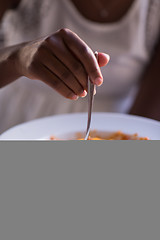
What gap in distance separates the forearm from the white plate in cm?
7

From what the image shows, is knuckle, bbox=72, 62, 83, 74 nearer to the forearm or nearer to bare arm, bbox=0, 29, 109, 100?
bare arm, bbox=0, 29, 109, 100

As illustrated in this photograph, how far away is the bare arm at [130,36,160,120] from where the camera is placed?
0.60 metres

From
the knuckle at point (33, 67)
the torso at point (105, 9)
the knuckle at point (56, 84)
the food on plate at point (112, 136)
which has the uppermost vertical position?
the torso at point (105, 9)

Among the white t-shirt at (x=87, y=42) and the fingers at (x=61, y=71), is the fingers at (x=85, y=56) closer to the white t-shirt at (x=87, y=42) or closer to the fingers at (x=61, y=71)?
the fingers at (x=61, y=71)

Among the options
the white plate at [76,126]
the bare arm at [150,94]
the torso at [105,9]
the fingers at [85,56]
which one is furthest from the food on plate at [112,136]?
the torso at [105,9]

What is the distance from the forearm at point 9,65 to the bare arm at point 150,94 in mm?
317

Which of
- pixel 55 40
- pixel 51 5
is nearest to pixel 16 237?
pixel 55 40

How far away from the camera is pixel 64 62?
0.94ft

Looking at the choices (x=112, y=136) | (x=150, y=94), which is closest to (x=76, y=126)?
(x=112, y=136)

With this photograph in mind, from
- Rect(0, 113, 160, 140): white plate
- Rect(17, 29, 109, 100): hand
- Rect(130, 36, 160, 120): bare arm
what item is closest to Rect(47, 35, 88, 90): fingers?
Rect(17, 29, 109, 100): hand

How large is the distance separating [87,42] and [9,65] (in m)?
0.33

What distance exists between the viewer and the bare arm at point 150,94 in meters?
0.60

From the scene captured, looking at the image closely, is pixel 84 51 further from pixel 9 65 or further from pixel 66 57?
pixel 9 65

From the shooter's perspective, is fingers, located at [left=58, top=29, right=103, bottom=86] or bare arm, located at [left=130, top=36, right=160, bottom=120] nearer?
fingers, located at [left=58, top=29, right=103, bottom=86]
